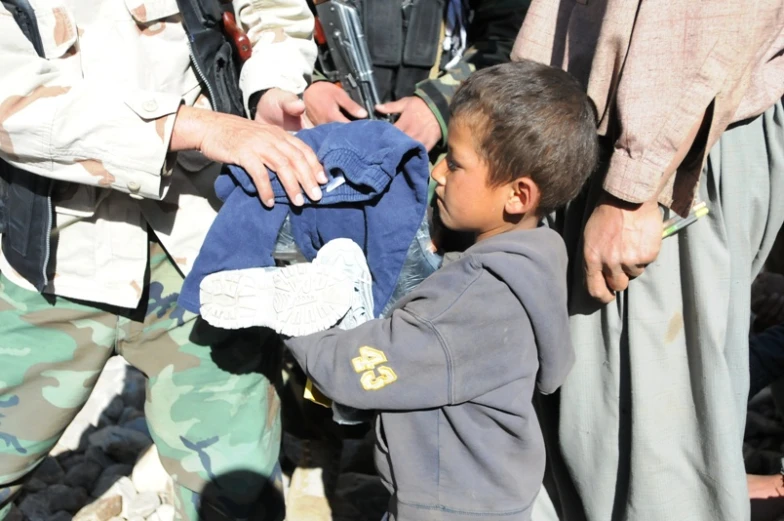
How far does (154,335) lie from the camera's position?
210 centimetres

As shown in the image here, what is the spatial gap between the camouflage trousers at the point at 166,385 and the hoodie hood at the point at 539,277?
0.93m

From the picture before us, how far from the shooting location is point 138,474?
9.75ft

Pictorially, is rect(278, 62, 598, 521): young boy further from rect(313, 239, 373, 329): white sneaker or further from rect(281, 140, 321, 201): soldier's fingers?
rect(281, 140, 321, 201): soldier's fingers

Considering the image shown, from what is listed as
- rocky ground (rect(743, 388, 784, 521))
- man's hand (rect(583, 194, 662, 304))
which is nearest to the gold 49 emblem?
man's hand (rect(583, 194, 662, 304))

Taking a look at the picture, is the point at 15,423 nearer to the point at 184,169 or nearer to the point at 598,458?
the point at 184,169

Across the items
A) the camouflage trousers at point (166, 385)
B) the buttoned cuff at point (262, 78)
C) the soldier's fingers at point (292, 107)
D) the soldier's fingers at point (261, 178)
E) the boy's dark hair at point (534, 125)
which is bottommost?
the camouflage trousers at point (166, 385)

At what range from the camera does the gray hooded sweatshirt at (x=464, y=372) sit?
61.5 inches

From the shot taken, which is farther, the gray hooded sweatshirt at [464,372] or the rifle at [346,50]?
the rifle at [346,50]

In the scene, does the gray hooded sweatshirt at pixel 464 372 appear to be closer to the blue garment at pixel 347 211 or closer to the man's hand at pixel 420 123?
the blue garment at pixel 347 211

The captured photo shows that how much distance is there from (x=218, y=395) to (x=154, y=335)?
0.87ft

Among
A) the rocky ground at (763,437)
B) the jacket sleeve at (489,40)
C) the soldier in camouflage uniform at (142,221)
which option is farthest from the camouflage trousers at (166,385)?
the rocky ground at (763,437)

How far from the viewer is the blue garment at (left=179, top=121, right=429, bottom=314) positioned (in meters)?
1.68

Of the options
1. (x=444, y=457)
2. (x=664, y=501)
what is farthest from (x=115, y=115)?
(x=664, y=501)

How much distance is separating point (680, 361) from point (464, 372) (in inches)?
26.9
